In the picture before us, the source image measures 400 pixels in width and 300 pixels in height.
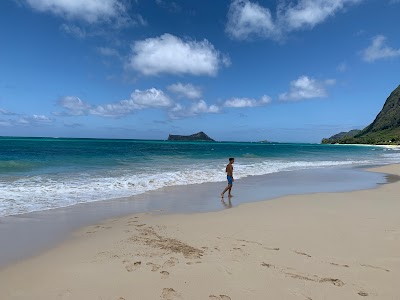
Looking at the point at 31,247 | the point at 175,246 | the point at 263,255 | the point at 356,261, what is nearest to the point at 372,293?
the point at 356,261

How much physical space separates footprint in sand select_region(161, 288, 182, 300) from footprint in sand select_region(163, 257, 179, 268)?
85 cm

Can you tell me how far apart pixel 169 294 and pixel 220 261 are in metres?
1.50

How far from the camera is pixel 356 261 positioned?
571 cm

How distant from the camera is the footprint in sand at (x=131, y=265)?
5.25 meters

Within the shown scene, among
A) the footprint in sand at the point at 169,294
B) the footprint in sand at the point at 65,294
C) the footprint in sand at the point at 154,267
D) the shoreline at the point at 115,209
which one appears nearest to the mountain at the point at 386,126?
the shoreline at the point at 115,209

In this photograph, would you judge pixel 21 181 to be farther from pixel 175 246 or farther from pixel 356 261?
pixel 356 261

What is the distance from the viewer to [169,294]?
4.45 metres

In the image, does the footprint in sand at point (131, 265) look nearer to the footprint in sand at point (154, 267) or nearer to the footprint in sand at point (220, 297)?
the footprint in sand at point (154, 267)

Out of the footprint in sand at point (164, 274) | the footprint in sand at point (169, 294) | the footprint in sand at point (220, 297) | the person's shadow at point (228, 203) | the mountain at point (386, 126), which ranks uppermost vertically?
the mountain at point (386, 126)

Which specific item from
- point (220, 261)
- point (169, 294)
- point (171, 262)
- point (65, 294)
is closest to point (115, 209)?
point (171, 262)

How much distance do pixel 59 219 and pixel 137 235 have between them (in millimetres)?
3102

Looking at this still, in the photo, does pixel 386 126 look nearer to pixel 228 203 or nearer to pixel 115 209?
pixel 228 203

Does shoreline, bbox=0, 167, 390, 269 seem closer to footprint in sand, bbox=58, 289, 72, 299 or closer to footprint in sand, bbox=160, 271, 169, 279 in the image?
footprint in sand, bbox=58, 289, 72, 299

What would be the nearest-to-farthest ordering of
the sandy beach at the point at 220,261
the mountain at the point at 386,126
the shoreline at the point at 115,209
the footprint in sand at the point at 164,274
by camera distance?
1. the sandy beach at the point at 220,261
2. the footprint in sand at the point at 164,274
3. the shoreline at the point at 115,209
4. the mountain at the point at 386,126
